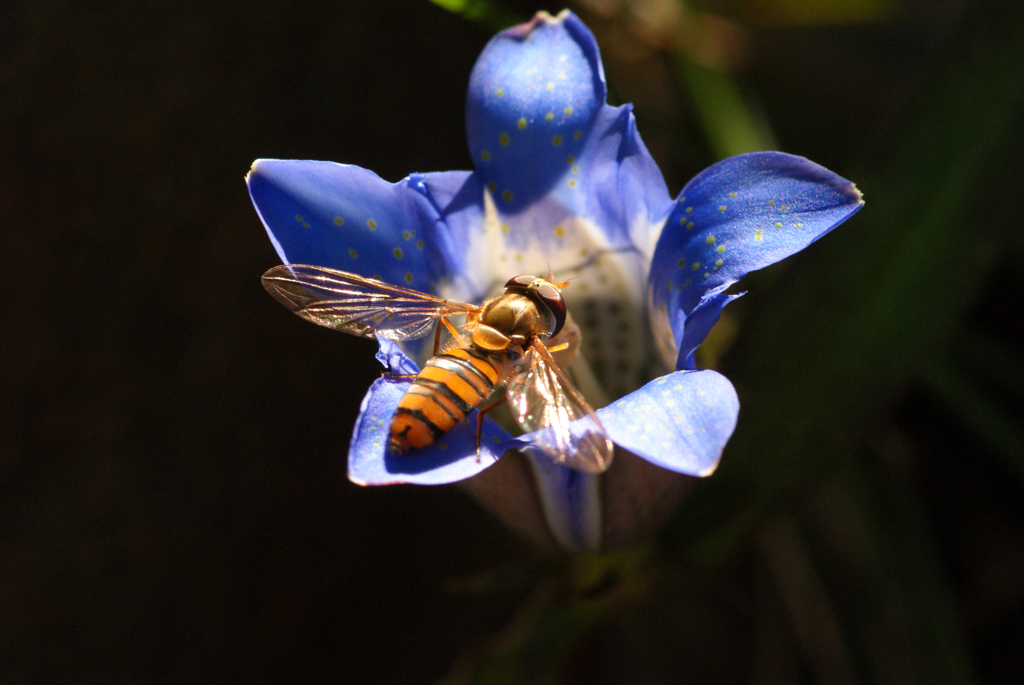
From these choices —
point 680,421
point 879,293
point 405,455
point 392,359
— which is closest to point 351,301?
point 392,359

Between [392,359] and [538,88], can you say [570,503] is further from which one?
[538,88]

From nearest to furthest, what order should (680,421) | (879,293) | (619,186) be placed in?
(680,421) < (619,186) < (879,293)

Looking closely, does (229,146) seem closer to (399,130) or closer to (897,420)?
(399,130)

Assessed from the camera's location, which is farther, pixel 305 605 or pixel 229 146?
Answer: pixel 305 605

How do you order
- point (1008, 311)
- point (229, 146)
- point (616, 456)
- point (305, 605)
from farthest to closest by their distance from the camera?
1. point (1008, 311)
2. point (305, 605)
3. point (229, 146)
4. point (616, 456)

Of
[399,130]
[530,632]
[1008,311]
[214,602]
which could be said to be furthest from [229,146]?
[1008,311]

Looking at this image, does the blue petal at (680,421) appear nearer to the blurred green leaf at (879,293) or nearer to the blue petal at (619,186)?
the blue petal at (619,186)

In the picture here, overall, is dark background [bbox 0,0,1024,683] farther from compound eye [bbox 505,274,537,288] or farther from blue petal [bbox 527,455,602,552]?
compound eye [bbox 505,274,537,288]
